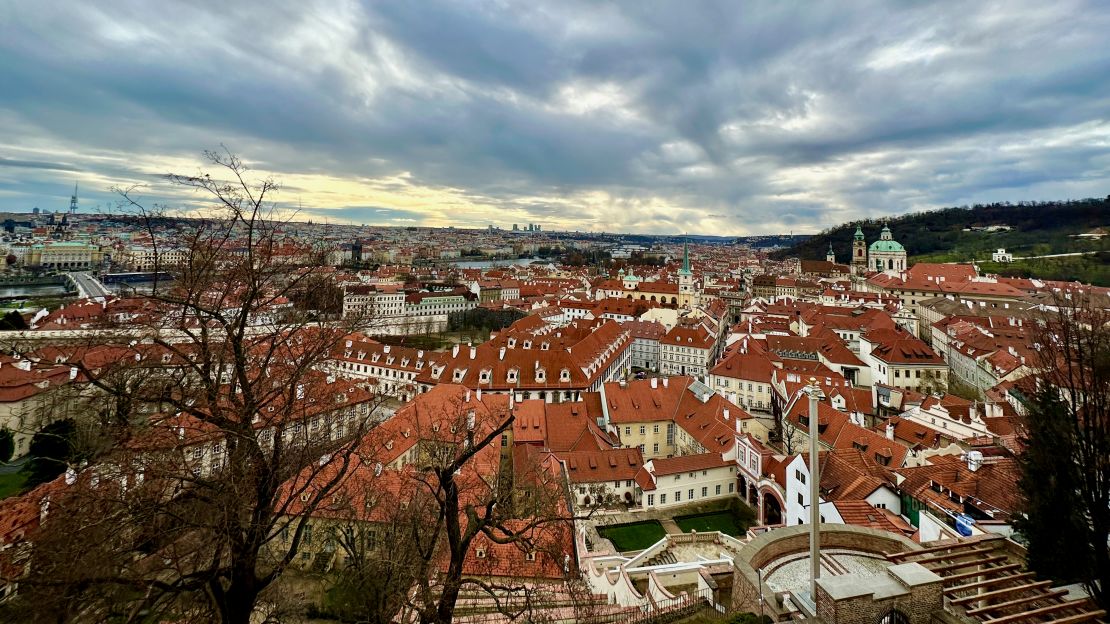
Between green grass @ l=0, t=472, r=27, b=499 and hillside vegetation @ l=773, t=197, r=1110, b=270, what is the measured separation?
11378 centimetres

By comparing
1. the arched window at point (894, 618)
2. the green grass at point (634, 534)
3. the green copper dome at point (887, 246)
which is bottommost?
the green grass at point (634, 534)

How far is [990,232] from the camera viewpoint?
124m

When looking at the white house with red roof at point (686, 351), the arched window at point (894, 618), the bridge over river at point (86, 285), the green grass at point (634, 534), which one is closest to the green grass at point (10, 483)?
the green grass at point (634, 534)

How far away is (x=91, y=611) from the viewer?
199 inches

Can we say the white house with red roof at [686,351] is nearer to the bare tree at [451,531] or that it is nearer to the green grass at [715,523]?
the green grass at [715,523]

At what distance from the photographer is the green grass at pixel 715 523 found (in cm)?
2061

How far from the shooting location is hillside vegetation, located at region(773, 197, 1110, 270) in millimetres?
84000

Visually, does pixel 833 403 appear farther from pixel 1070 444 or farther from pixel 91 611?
pixel 91 611

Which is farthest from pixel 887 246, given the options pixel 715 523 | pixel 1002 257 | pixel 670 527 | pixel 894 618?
pixel 894 618

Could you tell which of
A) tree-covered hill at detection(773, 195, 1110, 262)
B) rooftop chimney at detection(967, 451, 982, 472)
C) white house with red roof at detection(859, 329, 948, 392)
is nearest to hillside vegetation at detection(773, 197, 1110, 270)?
tree-covered hill at detection(773, 195, 1110, 262)

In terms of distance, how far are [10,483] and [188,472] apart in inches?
1036

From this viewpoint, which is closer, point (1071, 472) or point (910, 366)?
point (1071, 472)

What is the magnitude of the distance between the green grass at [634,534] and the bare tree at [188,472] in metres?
15.3

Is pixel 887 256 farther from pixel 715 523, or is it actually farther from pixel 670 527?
pixel 670 527
